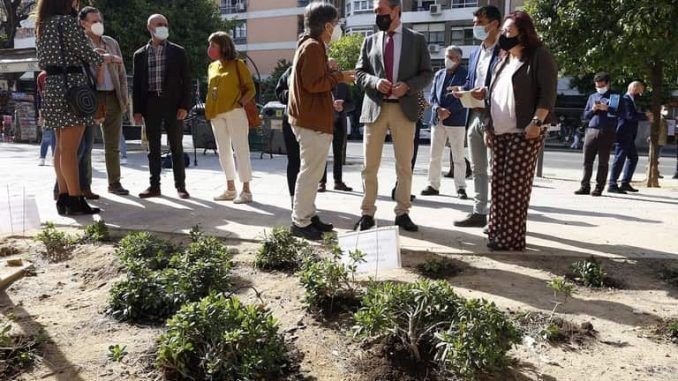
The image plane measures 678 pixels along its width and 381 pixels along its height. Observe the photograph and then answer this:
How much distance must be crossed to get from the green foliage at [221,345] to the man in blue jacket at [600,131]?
6.75m

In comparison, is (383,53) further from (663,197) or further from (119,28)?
(119,28)

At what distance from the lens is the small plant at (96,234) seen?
4.17 metres

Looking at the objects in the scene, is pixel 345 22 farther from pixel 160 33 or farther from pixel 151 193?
pixel 151 193

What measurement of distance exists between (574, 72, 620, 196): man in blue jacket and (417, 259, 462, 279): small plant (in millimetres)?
5051

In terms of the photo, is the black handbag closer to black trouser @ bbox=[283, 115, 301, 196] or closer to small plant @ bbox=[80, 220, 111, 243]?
small plant @ bbox=[80, 220, 111, 243]

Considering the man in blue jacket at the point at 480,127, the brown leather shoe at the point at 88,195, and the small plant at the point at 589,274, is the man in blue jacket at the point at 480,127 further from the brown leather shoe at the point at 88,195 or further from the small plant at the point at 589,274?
the brown leather shoe at the point at 88,195

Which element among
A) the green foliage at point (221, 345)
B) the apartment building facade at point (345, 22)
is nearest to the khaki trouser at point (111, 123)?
the green foliage at point (221, 345)

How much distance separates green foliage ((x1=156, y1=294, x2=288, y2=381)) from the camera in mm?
2127

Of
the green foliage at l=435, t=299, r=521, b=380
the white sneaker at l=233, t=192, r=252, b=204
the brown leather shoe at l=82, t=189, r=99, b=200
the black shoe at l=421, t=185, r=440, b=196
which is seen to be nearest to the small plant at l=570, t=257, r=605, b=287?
the green foliage at l=435, t=299, r=521, b=380

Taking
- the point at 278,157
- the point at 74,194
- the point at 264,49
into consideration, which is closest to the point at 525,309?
the point at 74,194

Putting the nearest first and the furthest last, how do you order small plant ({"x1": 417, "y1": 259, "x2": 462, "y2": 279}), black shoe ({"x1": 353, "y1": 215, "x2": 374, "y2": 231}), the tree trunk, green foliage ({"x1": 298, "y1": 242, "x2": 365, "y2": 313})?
green foliage ({"x1": 298, "y1": 242, "x2": 365, "y2": 313}) → small plant ({"x1": 417, "y1": 259, "x2": 462, "y2": 279}) → black shoe ({"x1": 353, "y1": 215, "x2": 374, "y2": 231}) → the tree trunk

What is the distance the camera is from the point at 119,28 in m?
20.9

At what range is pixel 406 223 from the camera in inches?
188

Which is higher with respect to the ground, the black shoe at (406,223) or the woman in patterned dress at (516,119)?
the woman in patterned dress at (516,119)
